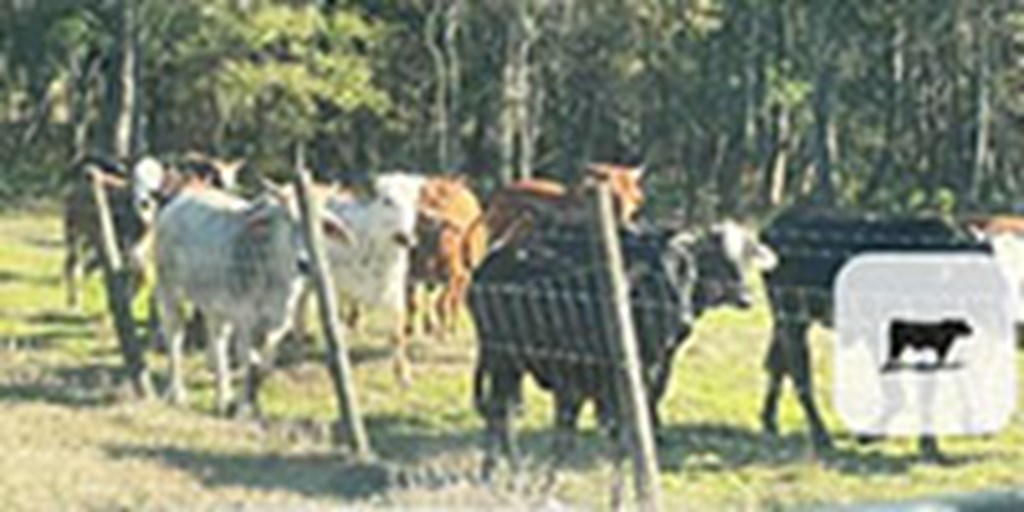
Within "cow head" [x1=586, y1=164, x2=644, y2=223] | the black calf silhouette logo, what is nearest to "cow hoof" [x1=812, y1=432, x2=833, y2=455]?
the black calf silhouette logo

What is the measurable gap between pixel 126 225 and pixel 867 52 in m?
33.3

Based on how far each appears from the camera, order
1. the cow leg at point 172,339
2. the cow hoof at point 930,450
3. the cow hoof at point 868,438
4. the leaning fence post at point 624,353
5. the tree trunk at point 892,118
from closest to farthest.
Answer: the leaning fence post at point 624,353
the cow hoof at point 930,450
the cow hoof at point 868,438
the cow leg at point 172,339
the tree trunk at point 892,118

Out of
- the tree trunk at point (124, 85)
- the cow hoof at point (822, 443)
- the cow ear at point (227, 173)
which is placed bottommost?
the cow hoof at point (822, 443)

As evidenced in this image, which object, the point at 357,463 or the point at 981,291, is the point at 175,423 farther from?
the point at 981,291

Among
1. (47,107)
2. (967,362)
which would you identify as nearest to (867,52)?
(47,107)

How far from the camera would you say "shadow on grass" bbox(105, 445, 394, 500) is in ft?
35.1

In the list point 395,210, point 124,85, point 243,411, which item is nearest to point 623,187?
point 395,210

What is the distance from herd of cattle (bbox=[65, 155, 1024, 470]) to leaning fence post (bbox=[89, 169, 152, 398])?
11.2 inches

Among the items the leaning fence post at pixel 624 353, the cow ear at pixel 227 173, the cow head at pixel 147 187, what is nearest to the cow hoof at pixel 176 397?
the cow head at pixel 147 187

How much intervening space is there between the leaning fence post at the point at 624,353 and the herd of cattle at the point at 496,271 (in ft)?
1.77

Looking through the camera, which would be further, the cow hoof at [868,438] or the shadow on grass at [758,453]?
the cow hoof at [868,438]

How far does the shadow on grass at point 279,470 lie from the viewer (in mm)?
10688

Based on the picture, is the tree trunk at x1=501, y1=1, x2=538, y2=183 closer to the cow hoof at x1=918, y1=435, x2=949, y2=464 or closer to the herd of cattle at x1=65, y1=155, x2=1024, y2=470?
the herd of cattle at x1=65, y1=155, x2=1024, y2=470

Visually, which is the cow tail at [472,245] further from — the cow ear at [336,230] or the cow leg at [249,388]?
the cow leg at [249,388]
